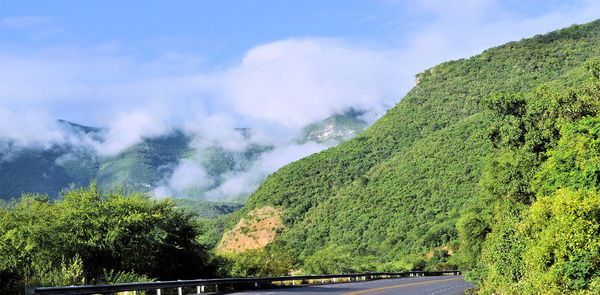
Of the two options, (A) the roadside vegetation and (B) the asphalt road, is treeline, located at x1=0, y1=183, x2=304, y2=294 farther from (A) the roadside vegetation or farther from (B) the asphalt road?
(B) the asphalt road

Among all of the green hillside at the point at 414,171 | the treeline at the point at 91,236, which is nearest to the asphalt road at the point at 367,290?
the treeline at the point at 91,236

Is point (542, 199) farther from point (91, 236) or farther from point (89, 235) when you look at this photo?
point (89, 235)

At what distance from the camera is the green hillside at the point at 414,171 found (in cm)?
8188

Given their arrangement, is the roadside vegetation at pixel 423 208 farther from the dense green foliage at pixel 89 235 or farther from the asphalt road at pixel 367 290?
the asphalt road at pixel 367 290

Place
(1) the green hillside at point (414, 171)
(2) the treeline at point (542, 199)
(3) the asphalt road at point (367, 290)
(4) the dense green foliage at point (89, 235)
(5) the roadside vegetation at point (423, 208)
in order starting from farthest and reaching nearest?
(1) the green hillside at point (414, 171), (4) the dense green foliage at point (89, 235), (3) the asphalt road at point (367, 290), (5) the roadside vegetation at point (423, 208), (2) the treeline at point (542, 199)

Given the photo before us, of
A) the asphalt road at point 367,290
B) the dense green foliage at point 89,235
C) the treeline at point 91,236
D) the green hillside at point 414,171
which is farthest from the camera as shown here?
the green hillside at point 414,171

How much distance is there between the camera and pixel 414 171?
98.0 metres

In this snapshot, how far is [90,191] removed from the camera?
96.1 ft

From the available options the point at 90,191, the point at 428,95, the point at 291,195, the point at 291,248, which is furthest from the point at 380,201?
the point at 90,191

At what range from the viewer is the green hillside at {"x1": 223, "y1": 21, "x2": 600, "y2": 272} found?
81.9 meters

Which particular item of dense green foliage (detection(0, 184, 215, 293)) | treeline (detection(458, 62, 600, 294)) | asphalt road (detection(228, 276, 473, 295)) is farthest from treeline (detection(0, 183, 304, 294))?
treeline (detection(458, 62, 600, 294))

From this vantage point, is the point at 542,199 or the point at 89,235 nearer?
the point at 542,199

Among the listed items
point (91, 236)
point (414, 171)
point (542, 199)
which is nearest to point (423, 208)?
point (414, 171)

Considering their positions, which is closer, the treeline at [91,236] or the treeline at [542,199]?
the treeline at [542,199]
